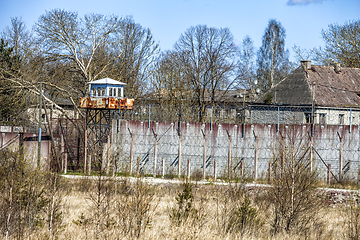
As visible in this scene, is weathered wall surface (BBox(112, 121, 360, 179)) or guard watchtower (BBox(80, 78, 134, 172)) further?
guard watchtower (BBox(80, 78, 134, 172))

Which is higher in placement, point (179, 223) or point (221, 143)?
point (221, 143)

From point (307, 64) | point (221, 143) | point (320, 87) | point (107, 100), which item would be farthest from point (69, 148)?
point (307, 64)

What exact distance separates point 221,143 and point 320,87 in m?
15.4

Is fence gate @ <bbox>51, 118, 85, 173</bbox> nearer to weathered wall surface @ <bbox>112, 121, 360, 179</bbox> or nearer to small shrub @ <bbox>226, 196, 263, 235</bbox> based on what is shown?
weathered wall surface @ <bbox>112, 121, 360, 179</bbox>

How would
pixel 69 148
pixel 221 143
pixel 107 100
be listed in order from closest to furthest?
1. pixel 221 143
2. pixel 107 100
3. pixel 69 148

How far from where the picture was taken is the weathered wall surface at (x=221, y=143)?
20469mm

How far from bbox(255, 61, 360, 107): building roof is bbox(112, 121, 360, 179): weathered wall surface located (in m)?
10.6

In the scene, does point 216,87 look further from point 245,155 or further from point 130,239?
point 130,239

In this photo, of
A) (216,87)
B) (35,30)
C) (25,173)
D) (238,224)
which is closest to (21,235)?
(25,173)

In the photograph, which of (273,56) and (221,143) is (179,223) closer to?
(221,143)

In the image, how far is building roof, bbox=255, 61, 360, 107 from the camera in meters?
31.9

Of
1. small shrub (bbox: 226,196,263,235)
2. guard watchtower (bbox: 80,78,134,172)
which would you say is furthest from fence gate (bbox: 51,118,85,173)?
small shrub (bbox: 226,196,263,235)

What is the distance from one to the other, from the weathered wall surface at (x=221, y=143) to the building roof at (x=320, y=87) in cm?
1058

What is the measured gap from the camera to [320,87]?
3272cm
